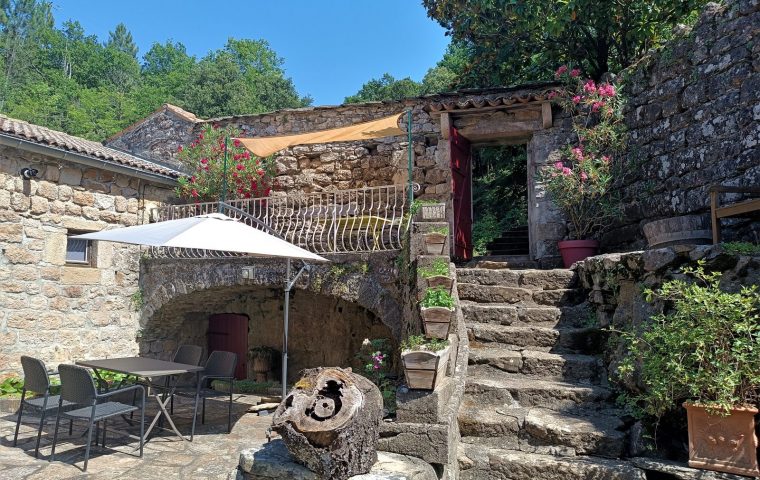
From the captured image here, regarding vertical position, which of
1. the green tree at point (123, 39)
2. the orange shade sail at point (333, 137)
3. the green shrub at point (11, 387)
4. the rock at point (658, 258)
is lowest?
the green shrub at point (11, 387)

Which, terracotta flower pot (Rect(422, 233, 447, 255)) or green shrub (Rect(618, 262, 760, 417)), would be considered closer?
green shrub (Rect(618, 262, 760, 417))

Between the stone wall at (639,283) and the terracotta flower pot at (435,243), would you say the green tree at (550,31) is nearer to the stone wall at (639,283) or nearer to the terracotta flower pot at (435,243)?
the stone wall at (639,283)

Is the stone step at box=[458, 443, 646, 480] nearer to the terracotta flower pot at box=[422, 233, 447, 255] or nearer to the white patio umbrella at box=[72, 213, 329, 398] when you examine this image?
the terracotta flower pot at box=[422, 233, 447, 255]

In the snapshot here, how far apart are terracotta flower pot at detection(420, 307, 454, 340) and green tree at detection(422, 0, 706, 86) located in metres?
5.53

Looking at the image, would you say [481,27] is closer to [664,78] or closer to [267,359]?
[664,78]

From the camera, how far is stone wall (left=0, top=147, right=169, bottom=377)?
6.45 m

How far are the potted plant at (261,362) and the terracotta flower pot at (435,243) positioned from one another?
5.49 metres

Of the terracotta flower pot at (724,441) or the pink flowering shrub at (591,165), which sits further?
the pink flowering shrub at (591,165)

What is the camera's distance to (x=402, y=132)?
27.6 feet

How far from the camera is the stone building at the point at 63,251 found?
21.1 ft

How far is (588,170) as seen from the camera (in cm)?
626

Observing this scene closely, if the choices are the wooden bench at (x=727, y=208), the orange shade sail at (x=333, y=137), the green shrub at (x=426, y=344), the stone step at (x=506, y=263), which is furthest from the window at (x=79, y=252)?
the wooden bench at (x=727, y=208)

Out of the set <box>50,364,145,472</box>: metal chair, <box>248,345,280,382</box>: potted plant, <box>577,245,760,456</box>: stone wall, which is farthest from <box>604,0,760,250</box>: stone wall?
<box>248,345,280,382</box>: potted plant

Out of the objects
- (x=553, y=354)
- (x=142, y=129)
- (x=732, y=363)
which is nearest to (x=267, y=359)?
(x=553, y=354)
